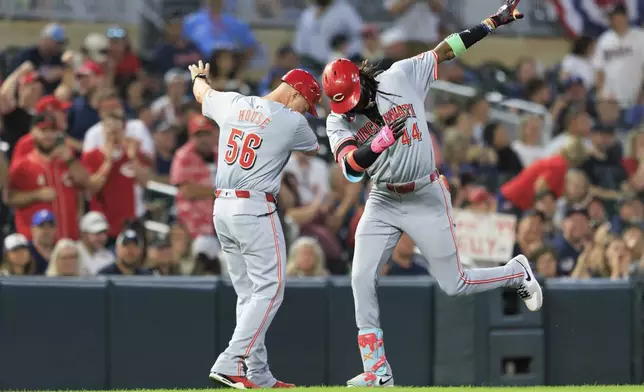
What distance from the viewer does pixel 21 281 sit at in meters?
10.4

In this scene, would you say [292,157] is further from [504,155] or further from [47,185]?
[504,155]

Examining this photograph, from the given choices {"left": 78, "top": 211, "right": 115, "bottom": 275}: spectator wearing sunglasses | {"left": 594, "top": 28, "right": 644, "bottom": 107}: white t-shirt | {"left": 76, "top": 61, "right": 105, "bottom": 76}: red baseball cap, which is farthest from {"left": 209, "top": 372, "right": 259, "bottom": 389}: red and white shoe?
{"left": 594, "top": 28, "right": 644, "bottom": 107}: white t-shirt

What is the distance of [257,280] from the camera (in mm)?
8984

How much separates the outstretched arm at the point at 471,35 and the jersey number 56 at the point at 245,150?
53.2 inches

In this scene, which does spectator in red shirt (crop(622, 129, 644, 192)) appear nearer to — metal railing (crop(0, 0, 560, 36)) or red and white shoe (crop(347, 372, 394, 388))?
metal railing (crop(0, 0, 560, 36))

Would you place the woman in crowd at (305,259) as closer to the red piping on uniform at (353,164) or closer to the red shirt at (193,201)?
the red shirt at (193,201)

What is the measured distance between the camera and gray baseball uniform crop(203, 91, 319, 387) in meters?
8.94

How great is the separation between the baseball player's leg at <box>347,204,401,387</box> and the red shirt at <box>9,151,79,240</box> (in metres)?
4.36

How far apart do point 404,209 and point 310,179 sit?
5157 mm

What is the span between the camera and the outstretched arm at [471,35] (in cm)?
910

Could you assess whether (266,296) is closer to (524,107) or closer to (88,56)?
(88,56)

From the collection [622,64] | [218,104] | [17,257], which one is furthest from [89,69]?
[622,64]

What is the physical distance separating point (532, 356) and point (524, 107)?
7153mm

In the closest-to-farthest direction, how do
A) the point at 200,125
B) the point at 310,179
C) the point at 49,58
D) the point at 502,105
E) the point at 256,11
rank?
the point at 200,125 → the point at 310,179 → the point at 49,58 → the point at 502,105 → the point at 256,11
